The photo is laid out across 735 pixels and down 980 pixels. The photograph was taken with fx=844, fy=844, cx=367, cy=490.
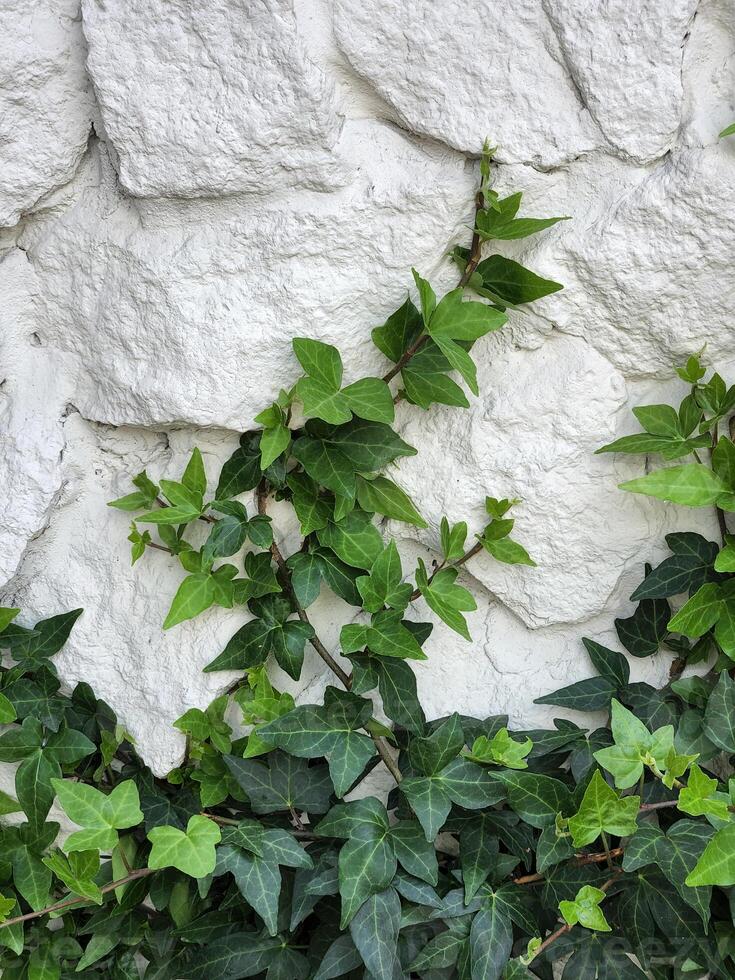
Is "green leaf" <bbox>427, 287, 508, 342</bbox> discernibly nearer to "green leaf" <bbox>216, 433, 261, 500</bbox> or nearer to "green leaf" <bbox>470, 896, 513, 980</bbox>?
"green leaf" <bbox>216, 433, 261, 500</bbox>

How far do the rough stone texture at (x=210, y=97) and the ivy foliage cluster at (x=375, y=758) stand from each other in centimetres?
21

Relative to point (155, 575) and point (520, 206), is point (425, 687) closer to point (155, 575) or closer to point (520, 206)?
point (155, 575)

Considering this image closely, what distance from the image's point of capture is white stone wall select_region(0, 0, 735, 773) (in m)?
0.94

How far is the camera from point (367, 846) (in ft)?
3.37

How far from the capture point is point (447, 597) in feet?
3.53

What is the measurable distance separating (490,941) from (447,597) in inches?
16.2

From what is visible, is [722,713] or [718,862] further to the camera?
[722,713]

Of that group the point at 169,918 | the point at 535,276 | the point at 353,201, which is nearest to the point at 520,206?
the point at 535,276

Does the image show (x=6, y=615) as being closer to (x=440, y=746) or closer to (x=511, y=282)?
(x=440, y=746)

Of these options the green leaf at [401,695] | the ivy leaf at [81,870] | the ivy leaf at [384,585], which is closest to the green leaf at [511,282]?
the ivy leaf at [384,585]

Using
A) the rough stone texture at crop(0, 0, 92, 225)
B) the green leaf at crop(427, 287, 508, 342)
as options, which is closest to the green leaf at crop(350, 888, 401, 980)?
the green leaf at crop(427, 287, 508, 342)

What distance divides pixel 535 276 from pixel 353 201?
231 millimetres

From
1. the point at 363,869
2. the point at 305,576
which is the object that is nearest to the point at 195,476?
the point at 305,576

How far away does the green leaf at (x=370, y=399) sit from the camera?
0.99 m
